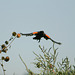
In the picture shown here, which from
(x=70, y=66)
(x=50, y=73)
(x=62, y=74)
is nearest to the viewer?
(x=50, y=73)

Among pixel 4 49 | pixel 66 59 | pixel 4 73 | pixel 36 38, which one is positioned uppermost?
pixel 36 38

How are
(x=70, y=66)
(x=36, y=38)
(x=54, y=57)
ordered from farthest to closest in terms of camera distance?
(x=36, y=38) < (x=70, y=66) < (x=54, y=57)

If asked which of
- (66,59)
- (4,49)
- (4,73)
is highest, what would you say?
(4,49)

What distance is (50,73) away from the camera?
2443mm

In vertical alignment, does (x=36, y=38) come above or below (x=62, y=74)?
above

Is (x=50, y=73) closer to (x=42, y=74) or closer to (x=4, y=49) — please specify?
(x=42, y=74)

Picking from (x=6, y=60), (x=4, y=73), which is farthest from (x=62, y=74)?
(x=6, y=60)

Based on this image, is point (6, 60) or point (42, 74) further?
point (6, 60)

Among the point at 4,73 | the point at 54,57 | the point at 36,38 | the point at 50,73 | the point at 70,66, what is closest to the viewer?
the point at 50,73

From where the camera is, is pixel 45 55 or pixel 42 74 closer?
pixel 42 74

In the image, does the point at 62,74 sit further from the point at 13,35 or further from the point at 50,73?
the point at 13,35

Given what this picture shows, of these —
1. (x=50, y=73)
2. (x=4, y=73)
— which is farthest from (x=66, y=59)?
(x=4, y=73)

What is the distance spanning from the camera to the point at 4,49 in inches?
160

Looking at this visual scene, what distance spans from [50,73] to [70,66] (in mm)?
963
